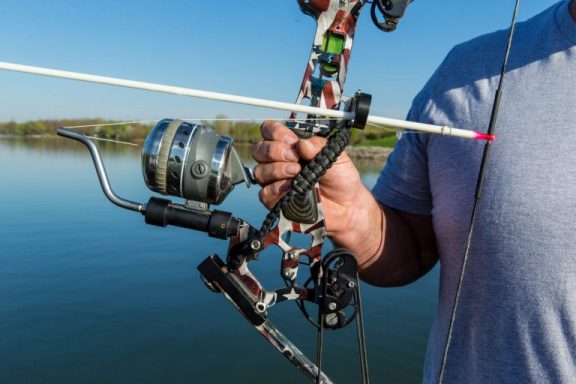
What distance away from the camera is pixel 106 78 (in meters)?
1.16

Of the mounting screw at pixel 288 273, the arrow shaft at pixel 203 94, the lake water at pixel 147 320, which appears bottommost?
the lake water at pixel 147 320

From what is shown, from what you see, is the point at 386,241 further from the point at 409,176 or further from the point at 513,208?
the point at 513,208

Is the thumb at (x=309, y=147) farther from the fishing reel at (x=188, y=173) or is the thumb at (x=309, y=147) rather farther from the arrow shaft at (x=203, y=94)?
the fishing reel at (x=188, y=173)

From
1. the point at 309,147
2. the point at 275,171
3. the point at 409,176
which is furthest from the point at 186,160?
the point at 409,176

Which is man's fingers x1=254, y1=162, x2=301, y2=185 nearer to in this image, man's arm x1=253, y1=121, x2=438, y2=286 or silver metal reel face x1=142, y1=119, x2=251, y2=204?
man's arm x1=253, y1=121, x2=438, y2=286

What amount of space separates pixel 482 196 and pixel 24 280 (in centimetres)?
931

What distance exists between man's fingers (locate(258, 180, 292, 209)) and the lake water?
16.6 feet

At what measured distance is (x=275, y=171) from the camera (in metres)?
1.33

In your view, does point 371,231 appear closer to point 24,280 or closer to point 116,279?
point 116,279

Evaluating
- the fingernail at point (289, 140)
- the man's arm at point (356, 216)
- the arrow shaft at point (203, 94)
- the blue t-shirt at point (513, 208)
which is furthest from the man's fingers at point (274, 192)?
the blue t-shirt at point (513, 208)

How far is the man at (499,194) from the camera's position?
1150 millimetres

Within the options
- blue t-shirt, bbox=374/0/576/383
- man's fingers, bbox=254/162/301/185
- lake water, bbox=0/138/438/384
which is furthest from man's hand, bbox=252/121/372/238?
lake water, bbox=0/138/438/384

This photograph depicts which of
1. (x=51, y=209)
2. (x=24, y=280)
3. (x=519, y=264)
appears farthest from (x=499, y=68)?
(x=51, y=209)

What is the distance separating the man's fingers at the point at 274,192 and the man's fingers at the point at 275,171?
0.02 metres
